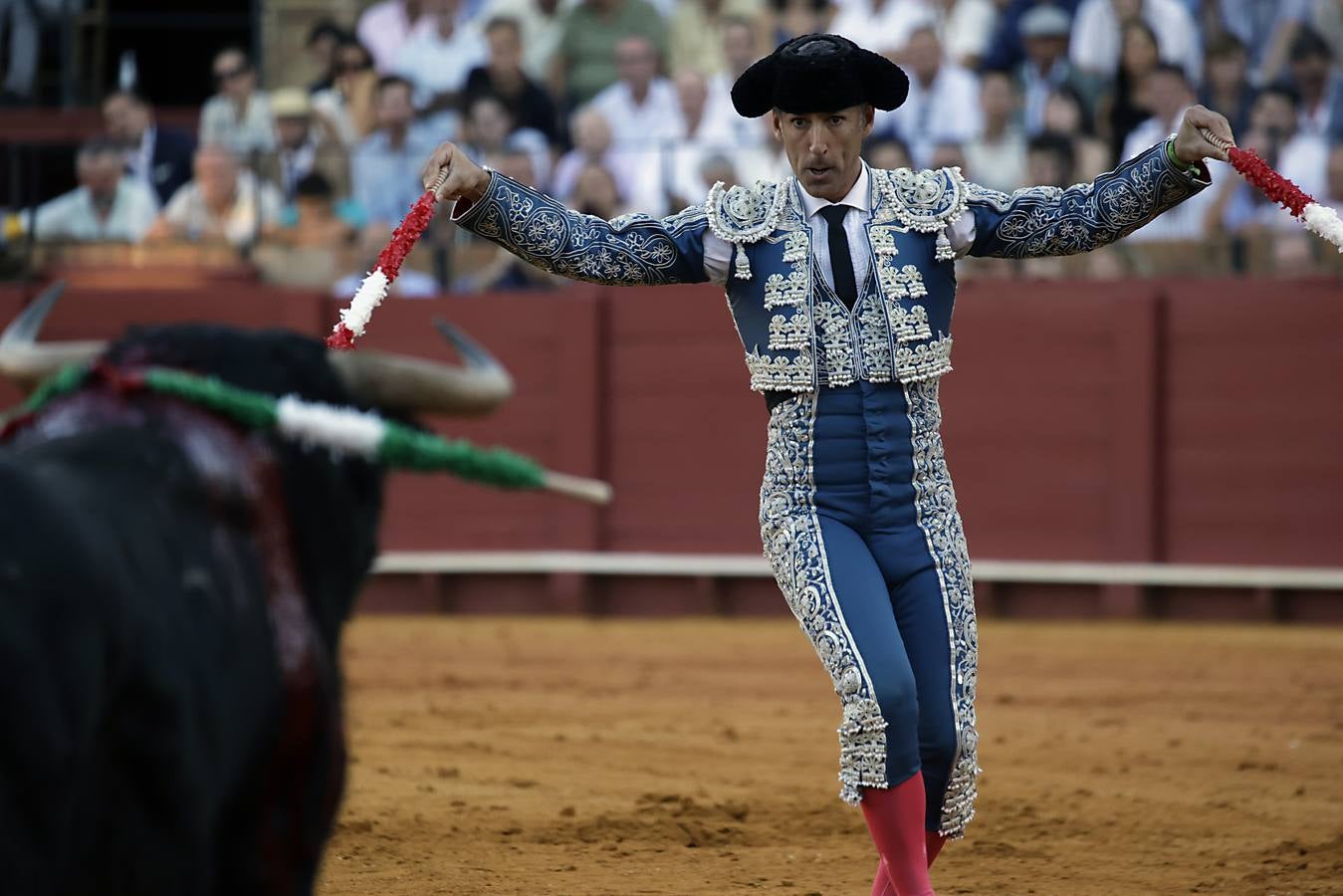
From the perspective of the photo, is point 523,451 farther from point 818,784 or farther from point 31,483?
point 31,483

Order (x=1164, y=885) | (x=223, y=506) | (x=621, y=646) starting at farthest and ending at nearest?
1. (x=621, y=646)
2. (x=1164, y=885)
3. (x=223, y=506)

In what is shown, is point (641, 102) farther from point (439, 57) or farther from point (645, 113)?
point (439, 57)

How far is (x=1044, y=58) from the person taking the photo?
8406 mm

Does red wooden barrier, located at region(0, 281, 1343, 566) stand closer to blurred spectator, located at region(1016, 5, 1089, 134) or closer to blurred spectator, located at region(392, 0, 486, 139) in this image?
blurred spectator, located at region(1016, 5, 1089, 134)

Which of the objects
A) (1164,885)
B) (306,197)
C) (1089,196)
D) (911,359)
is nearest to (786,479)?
(911,359)

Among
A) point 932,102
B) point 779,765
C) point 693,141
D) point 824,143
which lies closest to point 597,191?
point 693,141

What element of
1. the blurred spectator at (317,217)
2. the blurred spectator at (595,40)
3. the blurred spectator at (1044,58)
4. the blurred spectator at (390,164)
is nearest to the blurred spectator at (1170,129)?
the blurred spectator at (1044,58)

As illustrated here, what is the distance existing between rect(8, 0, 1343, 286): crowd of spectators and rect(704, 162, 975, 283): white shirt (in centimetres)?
440

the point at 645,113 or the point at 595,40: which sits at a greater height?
the point at 595,40

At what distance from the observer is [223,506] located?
90.4 inches

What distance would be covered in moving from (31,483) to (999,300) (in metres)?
6.44

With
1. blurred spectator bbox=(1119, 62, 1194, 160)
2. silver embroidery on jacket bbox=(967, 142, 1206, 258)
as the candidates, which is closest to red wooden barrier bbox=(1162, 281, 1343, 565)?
blurred spectator bbox=(1119, 62, 1194, 160)

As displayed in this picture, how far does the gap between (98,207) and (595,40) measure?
7.58 feet

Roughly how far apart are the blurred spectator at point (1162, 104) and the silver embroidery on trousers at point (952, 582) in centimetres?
476
